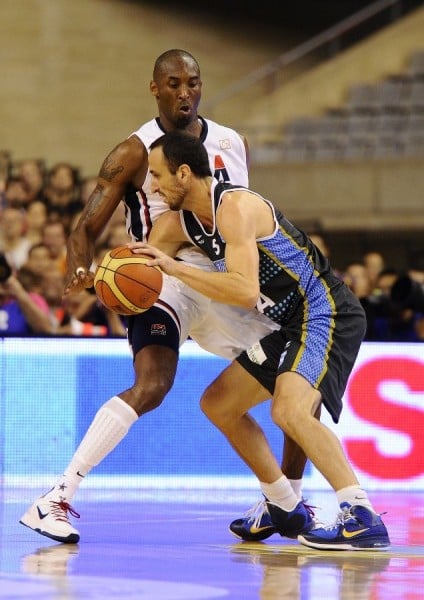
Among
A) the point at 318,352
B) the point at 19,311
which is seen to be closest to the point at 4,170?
the point at 19,311

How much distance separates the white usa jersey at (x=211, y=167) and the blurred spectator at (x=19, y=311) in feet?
9.93

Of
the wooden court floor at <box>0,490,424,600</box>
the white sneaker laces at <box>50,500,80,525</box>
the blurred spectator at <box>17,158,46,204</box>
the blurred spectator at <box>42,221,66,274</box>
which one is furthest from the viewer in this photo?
the blurred spectator at <box>17,158,46,204</box>

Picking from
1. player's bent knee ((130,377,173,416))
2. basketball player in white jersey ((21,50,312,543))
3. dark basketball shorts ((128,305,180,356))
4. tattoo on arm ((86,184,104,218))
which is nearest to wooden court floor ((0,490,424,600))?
basketball player in white jersey ((21,50,312,543))

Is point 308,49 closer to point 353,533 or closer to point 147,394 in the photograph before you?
point 147,394

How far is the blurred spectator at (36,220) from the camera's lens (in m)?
12.1

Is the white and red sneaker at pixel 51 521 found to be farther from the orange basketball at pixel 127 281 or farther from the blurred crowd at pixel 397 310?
the blurred crowd at pixel 397 310

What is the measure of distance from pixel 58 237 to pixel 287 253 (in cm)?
553

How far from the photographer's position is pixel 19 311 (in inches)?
388

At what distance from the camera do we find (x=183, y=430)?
9.21 meters

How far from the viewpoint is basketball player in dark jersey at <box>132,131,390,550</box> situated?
579cm

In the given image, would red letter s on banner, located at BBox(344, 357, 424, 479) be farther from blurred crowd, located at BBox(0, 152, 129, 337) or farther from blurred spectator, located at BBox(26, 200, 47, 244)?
blurred spectator, located at BBox(26, 200, 47, 244)

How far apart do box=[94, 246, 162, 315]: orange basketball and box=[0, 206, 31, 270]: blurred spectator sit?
18.7 ft

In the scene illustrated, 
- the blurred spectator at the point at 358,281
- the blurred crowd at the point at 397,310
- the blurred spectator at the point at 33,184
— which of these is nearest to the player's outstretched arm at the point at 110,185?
the blurred crowd at the point at 397,310

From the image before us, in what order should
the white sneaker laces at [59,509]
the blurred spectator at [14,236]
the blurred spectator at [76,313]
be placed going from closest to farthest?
the white sneaker laces at [59,509] → the blurred spectator at [76,313] → the blurred spectator at [14,236]
